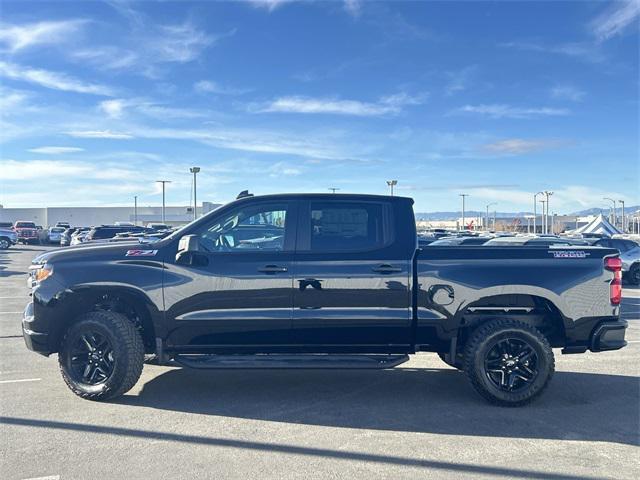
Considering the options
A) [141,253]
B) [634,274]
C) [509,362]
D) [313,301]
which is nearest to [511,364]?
[509,362]

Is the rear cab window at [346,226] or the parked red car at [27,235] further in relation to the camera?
the parked red car at [27,235]

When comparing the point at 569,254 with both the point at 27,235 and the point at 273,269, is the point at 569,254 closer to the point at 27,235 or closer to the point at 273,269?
the point at 273,269

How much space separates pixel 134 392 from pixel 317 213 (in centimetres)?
264

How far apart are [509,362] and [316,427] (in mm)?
2005

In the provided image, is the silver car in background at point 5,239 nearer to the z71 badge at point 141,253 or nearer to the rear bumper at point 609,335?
the z71 badge at point 141,253

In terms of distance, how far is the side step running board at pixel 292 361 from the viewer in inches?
207

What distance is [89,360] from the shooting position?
5484mm

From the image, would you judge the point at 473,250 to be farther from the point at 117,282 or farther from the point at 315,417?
the point at 117,282

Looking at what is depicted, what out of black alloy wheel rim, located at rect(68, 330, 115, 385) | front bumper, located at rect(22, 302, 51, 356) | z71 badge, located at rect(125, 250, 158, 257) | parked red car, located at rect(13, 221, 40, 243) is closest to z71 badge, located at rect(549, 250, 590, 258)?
z71 badge, located at rect(125, 250, 158, 257)

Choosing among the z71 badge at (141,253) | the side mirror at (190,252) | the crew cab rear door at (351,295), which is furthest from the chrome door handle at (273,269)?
the z71 badge at (141,253)

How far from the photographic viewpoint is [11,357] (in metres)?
7.27

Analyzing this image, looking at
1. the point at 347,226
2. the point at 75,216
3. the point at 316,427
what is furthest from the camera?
the point at 75,216

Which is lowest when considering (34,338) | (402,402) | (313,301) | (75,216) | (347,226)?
(402,402)

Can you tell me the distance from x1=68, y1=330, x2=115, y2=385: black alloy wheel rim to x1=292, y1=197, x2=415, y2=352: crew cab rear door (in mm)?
1875
